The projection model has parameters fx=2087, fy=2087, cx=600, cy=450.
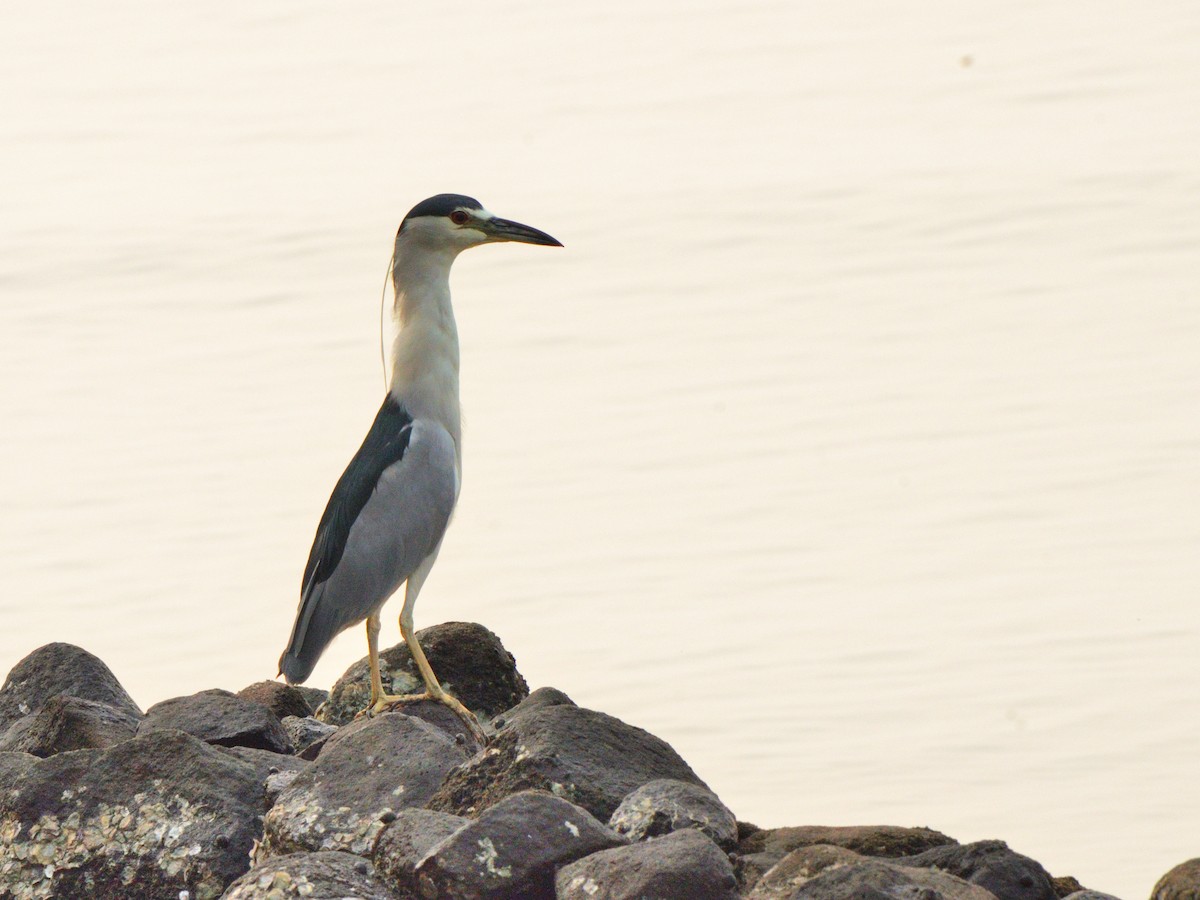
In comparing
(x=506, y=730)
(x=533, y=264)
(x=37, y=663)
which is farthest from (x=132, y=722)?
(x=533, y=264)

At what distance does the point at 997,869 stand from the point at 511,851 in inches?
41.3

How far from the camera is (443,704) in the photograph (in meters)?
6.30

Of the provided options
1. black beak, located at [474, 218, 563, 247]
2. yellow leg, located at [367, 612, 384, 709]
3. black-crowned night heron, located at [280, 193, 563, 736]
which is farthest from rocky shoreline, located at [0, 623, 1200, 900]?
black beak, located at [474, 218, 563, 247]

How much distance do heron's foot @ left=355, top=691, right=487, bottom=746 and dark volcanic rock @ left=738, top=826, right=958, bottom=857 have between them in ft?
4.52

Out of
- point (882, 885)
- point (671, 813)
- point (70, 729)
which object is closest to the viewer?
point (882, 885)

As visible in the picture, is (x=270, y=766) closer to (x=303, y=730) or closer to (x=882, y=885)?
(x=303, y=730)

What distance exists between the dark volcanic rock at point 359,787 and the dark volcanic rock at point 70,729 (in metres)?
0.91

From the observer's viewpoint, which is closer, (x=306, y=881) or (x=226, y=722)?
(x=306, y=881)

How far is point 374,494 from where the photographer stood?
6953 millimetres

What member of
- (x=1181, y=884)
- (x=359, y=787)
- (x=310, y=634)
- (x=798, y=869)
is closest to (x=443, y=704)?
(x=310, y=634)

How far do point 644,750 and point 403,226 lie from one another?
263cm

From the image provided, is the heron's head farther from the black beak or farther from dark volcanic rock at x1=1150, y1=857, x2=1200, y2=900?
dark volcanic rock at x1=1150, y1=857, x2=1200, y2=900

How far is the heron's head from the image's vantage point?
719 cm

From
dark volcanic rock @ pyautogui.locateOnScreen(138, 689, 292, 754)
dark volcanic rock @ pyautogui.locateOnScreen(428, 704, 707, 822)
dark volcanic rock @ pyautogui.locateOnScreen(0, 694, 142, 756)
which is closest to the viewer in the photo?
dark volcanic rock @ pyautogui.locateOnScreen(428, 704, 707, 822)
